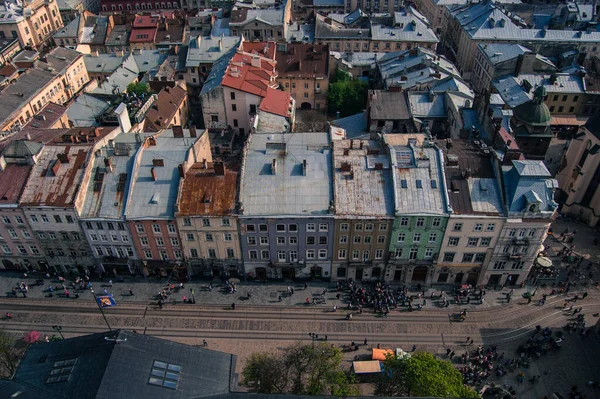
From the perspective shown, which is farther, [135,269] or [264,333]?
[135,269]

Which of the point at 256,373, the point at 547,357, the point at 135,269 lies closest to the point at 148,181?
the point at 135,269

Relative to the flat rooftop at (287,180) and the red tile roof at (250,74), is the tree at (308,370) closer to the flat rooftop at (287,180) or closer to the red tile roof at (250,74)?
the flat rooftop at (287,180)

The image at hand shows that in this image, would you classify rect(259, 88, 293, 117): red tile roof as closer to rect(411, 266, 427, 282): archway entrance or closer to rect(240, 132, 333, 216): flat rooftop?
rect(240, 132, 333, 216): flat rooftop

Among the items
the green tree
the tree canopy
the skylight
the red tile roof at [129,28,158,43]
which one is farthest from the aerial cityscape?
the red tile roof at [129,28,158,43]

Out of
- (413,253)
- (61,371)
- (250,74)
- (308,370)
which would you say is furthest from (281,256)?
(250,74)

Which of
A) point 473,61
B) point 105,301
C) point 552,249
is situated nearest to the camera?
point 105,301

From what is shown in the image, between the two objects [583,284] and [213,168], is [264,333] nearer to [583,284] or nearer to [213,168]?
[213,168]

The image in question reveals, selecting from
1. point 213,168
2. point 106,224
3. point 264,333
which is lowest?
point 264,333
